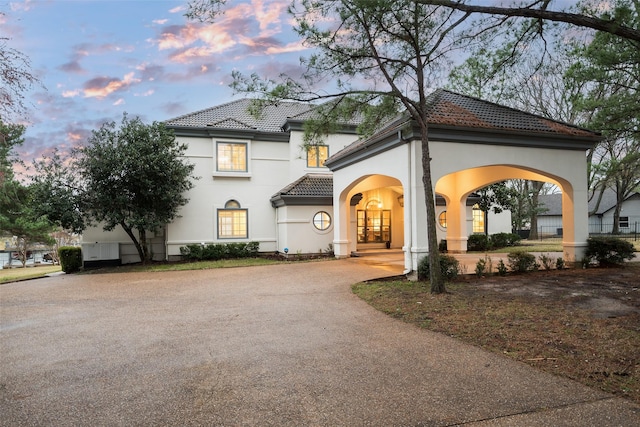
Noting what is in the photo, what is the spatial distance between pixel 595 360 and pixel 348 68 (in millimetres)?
7316

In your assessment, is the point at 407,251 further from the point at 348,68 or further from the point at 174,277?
the point at 174,277

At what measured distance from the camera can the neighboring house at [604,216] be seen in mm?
40312

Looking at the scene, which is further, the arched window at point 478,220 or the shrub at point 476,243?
the arched window at point 478,220

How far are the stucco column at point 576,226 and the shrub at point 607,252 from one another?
0.20 m

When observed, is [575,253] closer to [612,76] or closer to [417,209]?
[612,76]

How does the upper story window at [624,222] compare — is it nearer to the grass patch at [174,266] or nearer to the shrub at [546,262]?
the shrub at [546,262]

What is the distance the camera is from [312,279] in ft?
37.3

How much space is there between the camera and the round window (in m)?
18.5

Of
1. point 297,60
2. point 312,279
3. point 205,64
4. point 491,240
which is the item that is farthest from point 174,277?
point 491,240

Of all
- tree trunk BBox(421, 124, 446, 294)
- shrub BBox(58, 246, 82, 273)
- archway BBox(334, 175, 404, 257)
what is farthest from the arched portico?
shrub BBox(58, 246, 82, 273)

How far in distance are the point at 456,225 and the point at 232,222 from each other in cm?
1059

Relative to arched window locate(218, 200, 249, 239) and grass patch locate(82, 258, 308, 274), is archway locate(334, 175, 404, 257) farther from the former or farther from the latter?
grass patch locate(82, 258, 308, 274)

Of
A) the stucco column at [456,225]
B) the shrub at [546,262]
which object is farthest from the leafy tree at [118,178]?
the shrub at [546,262]

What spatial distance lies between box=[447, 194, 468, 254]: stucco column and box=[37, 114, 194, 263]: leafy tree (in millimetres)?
12147
